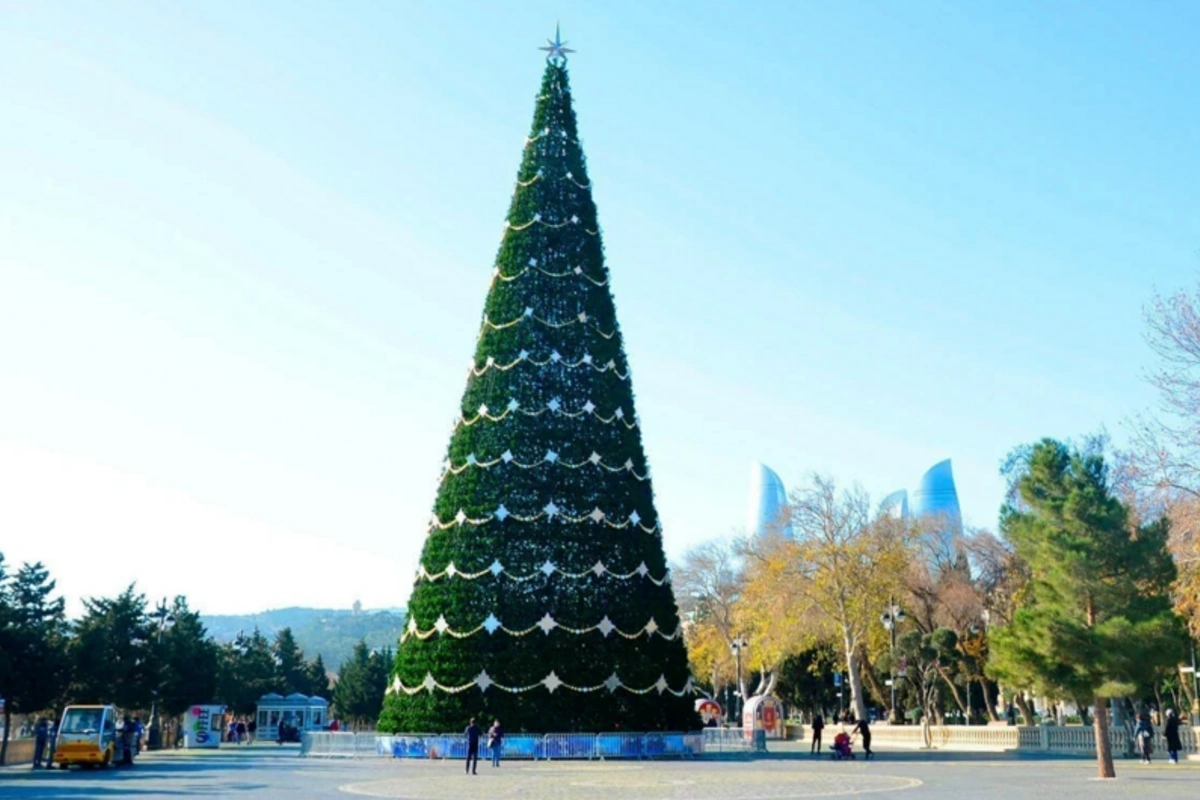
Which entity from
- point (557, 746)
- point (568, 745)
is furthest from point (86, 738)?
point (568, 745)

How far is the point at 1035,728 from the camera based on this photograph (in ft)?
133

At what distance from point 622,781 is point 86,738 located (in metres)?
18.4

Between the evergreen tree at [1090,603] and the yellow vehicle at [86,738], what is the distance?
25.6m

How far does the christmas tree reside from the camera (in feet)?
106

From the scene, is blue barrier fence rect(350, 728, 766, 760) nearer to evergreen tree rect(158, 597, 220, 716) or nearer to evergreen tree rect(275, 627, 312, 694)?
evergreen tree rect(158, 597, 220, 716)

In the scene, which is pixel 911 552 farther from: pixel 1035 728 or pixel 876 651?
pixel 1035 728

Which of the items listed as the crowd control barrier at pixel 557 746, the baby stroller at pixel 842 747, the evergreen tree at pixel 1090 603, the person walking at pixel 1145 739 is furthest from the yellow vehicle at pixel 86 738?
the person walking at pixel 1145 739

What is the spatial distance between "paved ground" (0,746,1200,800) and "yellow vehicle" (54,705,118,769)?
1093 millimetres

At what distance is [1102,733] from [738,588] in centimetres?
4724

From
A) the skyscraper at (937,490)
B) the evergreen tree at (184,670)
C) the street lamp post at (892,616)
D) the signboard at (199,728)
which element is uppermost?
the skyscraper at (937,490)

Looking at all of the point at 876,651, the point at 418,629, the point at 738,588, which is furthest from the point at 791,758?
the point at 738,588

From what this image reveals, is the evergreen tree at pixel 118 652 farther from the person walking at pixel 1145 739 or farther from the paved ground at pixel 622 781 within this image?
the person walking at pixel 1145 739

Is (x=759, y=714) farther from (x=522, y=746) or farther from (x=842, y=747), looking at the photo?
(x=522, y=746)

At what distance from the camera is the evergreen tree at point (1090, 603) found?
2652cm
